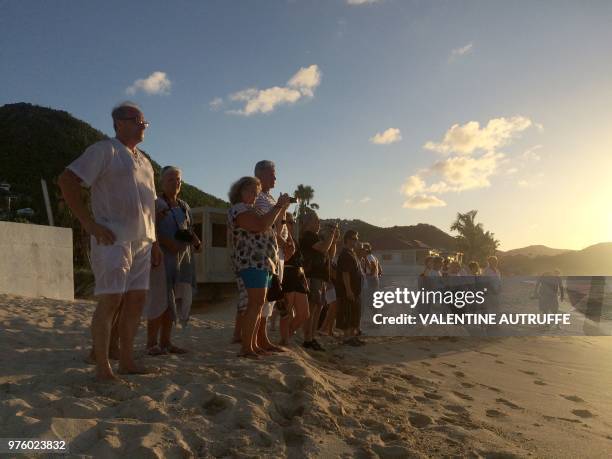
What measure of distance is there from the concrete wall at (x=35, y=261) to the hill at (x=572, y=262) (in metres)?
71.1

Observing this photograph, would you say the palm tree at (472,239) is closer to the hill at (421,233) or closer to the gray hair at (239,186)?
the hill at (421,233)

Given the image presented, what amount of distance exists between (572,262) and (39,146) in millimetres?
87133

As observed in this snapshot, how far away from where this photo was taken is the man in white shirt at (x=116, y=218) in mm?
2754

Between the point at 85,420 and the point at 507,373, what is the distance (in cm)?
445

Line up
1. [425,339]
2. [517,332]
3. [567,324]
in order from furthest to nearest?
[567,324] < [517,332] < [425,339]

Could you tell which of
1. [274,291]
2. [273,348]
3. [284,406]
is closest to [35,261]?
[273,348]

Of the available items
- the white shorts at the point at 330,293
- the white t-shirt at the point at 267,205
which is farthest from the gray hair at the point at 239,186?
the white shorts at the point at 330,293

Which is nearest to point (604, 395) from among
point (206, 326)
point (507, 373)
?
point (507, 373)

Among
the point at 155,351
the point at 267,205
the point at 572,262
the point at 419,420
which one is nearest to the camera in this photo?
the point at 419,420

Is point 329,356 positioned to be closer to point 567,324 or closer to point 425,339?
point 425,339

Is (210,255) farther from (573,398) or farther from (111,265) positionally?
(111,265)

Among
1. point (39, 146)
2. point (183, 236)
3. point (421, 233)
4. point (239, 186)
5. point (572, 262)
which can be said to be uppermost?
point (39, 146)

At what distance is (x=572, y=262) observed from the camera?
3573 inches

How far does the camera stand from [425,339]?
7.36m
